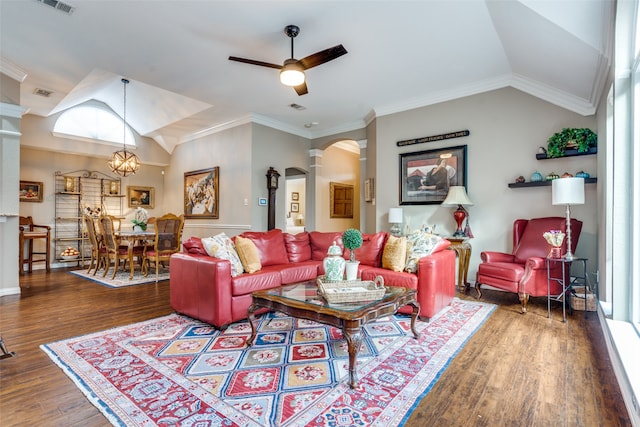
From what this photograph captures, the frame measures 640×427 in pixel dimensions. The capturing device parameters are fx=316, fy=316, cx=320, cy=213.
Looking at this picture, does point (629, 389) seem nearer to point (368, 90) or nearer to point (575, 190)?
point (575, 190)

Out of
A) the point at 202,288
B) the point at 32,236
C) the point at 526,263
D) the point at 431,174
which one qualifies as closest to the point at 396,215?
the point at 431,174

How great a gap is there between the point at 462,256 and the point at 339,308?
2992 millimetres

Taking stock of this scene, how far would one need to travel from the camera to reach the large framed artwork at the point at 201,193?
22.6 ft

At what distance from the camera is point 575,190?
10.9 feet

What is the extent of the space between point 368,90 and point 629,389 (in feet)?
14.7

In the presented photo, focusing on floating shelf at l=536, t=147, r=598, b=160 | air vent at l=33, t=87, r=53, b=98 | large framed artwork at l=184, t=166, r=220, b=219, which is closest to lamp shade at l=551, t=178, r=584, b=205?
floating shelf at l=536, t=147, r=598, b=160

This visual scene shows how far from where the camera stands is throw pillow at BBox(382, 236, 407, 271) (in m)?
3.49

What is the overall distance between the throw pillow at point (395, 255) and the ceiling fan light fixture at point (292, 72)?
2.08 meters

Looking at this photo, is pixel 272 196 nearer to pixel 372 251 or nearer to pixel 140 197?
pixel 372 251

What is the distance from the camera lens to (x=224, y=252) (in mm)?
3180

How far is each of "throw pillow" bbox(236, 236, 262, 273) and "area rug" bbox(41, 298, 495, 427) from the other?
0.56 m

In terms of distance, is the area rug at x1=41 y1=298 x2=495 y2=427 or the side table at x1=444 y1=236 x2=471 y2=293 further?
the side table at x1=444 y1=236 x2=471 y2=293

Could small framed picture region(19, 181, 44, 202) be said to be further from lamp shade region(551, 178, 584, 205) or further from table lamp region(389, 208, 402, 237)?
lamp shade region(551, 178, 584, 205)

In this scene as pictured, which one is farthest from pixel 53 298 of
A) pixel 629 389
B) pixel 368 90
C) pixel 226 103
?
pixel 629 389
